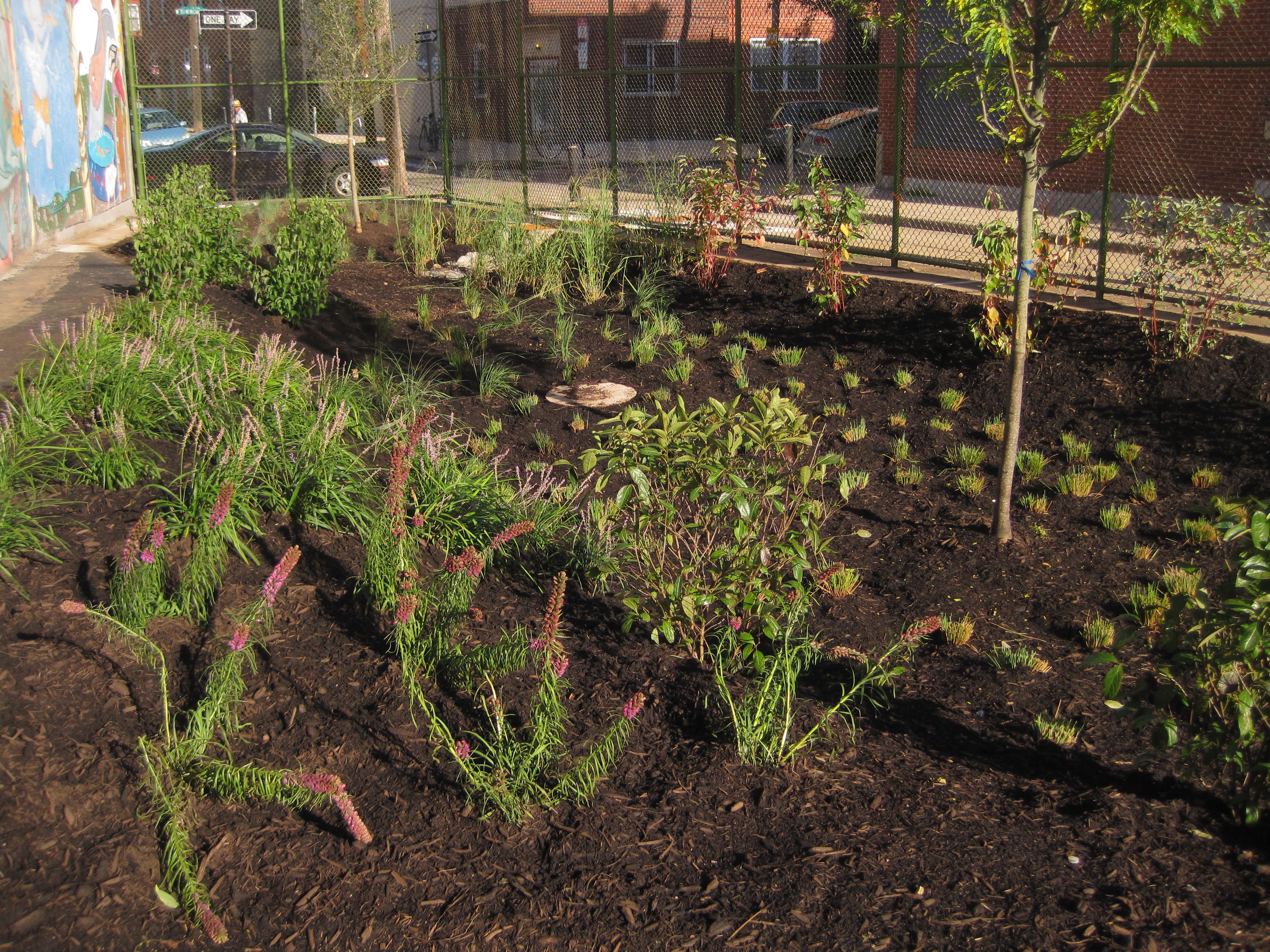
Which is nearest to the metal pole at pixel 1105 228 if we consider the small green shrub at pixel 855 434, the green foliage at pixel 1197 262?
the green foliage at pixel 1197 262

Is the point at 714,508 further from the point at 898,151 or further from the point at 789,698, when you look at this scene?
the point at 898,151

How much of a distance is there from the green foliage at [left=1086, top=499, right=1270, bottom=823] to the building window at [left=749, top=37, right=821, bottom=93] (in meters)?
8.30

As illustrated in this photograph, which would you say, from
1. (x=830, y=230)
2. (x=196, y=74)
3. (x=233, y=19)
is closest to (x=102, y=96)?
(x=196, y=74)

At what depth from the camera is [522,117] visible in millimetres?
13539

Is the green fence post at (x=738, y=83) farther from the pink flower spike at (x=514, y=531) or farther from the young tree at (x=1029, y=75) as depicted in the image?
the pink flower spike at (x=514, y=531)

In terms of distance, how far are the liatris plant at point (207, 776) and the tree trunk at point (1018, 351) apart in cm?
333

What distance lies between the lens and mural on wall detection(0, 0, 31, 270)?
10.3 metres

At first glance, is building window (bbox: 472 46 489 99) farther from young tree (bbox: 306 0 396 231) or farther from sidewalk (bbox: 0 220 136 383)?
sidewalk (bbox: 0 220 136 383)

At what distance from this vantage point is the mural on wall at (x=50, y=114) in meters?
11.3

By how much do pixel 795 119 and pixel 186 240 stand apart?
10341 mm

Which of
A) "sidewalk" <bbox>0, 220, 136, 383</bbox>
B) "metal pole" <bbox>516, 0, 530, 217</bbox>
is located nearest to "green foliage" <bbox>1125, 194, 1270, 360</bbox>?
"sidewalk" <bbox>0, 220, 136, 383</bbox>

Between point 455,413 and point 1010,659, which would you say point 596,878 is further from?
point 455,413

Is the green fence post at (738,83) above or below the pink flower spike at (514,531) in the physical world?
above

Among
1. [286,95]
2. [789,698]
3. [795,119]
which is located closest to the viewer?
[789,698]
